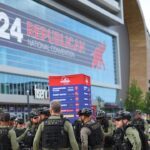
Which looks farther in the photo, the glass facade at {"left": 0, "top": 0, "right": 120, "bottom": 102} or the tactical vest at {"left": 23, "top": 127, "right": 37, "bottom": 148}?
→ the glass facade at {"left": 0, "top": 0, "right": 120, "bottom": 102}

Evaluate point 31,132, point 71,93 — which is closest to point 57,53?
point 71,93

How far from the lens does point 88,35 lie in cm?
7625

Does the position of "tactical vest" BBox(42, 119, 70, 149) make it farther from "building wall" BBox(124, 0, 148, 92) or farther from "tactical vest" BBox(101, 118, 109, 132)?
"building wall" BBox(124, 0, 148, 92)

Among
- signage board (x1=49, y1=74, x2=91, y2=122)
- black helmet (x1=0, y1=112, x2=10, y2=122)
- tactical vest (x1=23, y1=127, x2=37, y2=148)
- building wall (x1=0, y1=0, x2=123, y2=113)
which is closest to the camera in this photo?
black helmet (x1=0, y1=112, x2=10, y2=122)

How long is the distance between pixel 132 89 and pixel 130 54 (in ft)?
54.6

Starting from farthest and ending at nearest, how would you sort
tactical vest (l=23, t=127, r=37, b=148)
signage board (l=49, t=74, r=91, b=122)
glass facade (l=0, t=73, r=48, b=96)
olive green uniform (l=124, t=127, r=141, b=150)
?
glass facade (l=0, t=73, r=48, b=96) < signage board (l=49, t=74, r=91, b=122) < tactical vest (l=23, t=127, r=37, b=148) < olive green uniform (l=124, t=127, r=141, b=150)

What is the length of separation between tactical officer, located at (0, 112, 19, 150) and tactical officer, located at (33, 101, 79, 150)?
122 cm

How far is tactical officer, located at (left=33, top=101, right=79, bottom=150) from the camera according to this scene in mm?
7145

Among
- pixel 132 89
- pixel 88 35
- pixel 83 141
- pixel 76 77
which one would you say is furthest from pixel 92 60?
pixel 83 141

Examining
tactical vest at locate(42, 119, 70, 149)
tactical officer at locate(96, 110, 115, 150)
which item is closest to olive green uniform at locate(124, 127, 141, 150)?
tactical vest at locate(42, 119, 70, 149)

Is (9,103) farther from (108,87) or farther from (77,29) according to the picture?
(108,87)

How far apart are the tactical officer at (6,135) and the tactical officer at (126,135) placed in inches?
76.9

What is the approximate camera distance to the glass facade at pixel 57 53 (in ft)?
174

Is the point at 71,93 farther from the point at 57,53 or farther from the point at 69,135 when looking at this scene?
the point at 57,53
